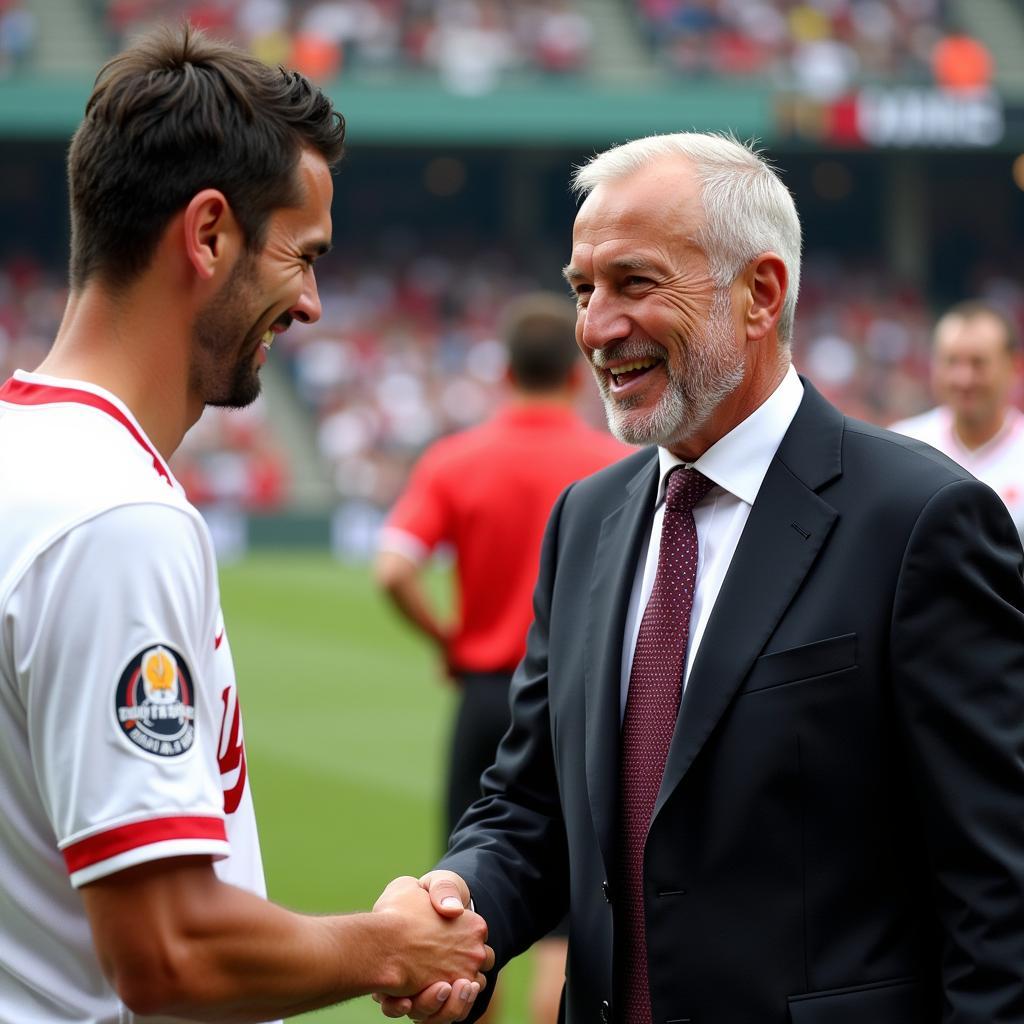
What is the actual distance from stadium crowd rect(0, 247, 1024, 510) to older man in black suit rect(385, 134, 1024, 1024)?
20481mm

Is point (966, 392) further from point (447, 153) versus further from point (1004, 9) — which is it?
point (1004, 9)

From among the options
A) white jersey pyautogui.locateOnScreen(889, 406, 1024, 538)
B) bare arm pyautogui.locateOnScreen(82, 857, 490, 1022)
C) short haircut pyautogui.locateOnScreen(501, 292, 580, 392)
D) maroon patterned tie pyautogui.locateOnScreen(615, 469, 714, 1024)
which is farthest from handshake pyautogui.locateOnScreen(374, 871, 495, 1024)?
white jersey pyautogui.locateOnScreen(889, 406, 1024, 538)

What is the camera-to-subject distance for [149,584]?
1.96 metres

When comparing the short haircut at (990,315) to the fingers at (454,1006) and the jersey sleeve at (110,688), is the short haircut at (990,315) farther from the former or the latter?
the jersey sleeve at (110,688)

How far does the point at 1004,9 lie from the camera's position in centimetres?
3194

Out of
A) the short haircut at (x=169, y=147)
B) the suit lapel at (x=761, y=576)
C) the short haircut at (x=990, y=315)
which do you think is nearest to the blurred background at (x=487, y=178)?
the short haircut at (x=990, y=315)

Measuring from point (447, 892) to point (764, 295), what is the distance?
111 centimetres

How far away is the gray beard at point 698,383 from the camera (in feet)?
8.84

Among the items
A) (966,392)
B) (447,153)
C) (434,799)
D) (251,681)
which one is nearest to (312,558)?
(251,681)

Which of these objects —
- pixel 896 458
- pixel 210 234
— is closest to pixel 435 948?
pixel 896 458

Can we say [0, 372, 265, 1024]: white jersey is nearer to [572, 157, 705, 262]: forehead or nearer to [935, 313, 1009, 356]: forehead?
[572, 157, 705, 262]: forehead

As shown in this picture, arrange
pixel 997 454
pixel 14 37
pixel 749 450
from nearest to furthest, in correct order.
Answer: pixel 749 450 < pixel 997 454 < pixel 14 37

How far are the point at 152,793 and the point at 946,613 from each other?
1133 mm

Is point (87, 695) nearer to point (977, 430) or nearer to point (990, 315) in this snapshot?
point (977, 430)
